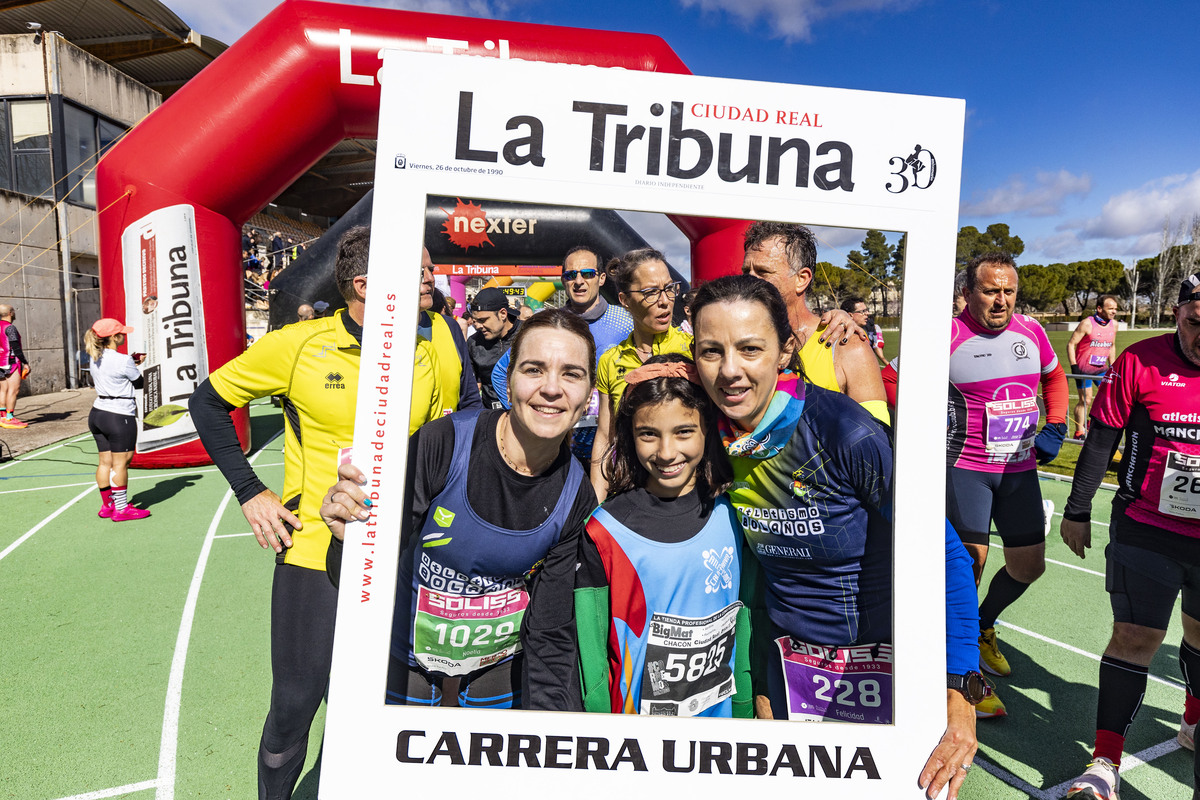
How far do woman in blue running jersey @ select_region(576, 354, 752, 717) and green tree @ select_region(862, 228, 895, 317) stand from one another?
0.50 metres

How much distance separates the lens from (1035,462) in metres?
3.59

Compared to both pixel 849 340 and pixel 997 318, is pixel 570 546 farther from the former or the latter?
pixel 997 318

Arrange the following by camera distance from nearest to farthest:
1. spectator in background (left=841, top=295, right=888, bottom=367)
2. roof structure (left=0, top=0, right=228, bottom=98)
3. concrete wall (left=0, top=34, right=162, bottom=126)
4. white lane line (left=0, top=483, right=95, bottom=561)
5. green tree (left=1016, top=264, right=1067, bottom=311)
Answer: spectator in background (left=841, top=295, right=888, bottom=367) < white lane line (left=0, top=483, right=95, bottom=561) < concrete wall (left=0, top=34, right=162, bottom=126) < roof structure (left=0, top=0, right=228, bottom=98) < green tree (left=1016, top=264, right=1067, bottom=311)

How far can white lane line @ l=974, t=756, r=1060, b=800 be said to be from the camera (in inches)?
105

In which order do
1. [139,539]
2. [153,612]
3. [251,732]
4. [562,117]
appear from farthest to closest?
1. [139,539]
2. [153,612]
3. [251,732]
4. [562,117]

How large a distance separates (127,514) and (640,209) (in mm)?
7280

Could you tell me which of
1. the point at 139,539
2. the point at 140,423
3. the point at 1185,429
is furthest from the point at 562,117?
the point at 140,423

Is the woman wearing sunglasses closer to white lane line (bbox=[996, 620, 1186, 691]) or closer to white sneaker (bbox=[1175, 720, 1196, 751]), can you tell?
white sneaker (bbox=[1175, 720, 1196, 751])

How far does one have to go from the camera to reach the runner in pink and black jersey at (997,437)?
350cm

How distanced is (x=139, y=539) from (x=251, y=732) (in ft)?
12.9

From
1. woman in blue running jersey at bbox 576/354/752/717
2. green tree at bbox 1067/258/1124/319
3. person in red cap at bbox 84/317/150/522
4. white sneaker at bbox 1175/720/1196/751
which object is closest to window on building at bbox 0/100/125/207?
person in red cap at bbox 84/317/150/522

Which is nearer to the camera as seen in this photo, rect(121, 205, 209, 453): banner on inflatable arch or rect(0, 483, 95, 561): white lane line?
rect(0, 483, 95, 561): white lane line

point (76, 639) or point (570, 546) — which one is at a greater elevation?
point (570, 546)

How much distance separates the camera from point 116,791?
2662mm
